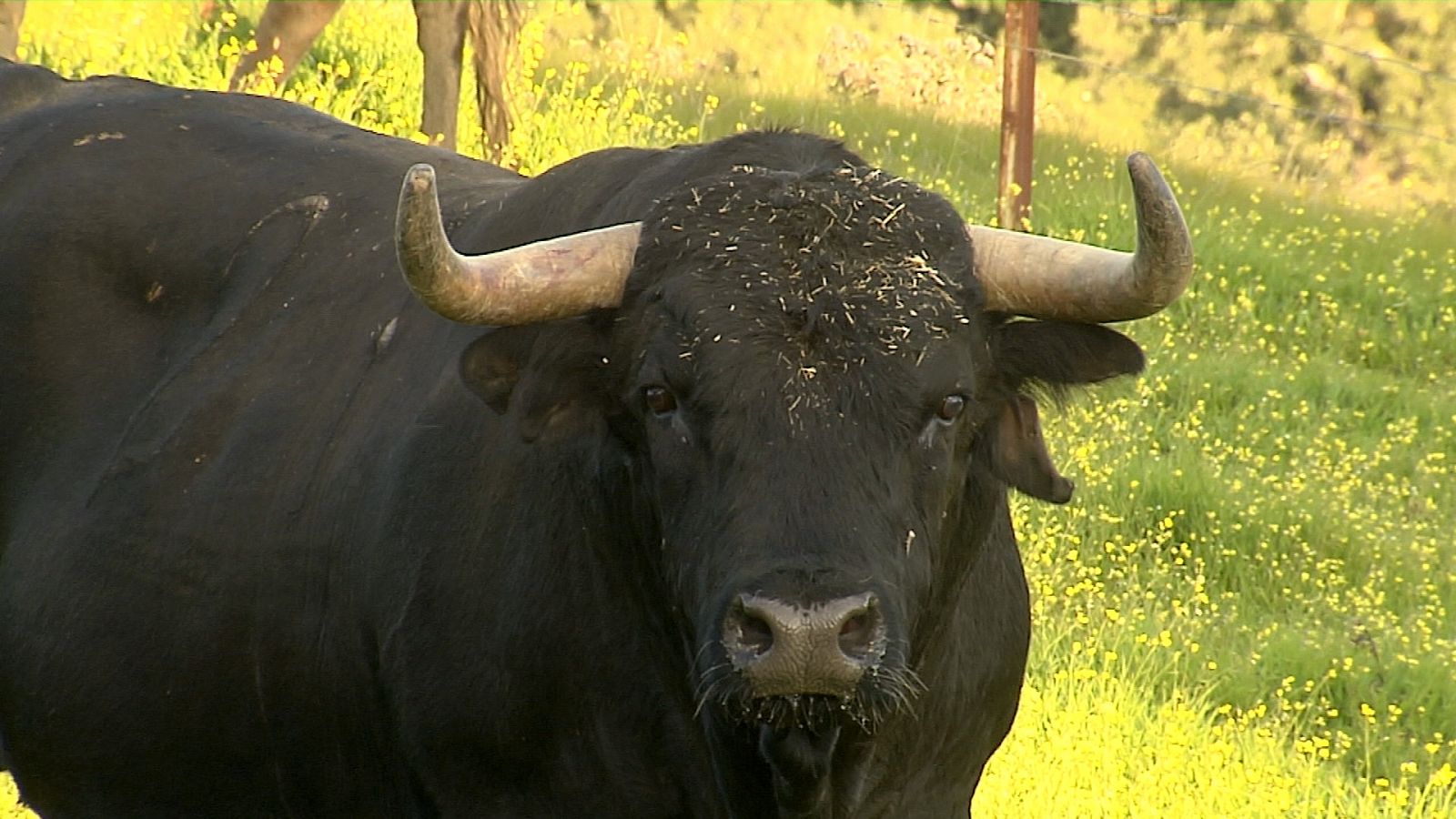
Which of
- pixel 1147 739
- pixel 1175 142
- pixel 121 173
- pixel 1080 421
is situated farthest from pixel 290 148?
pixel 1175 142

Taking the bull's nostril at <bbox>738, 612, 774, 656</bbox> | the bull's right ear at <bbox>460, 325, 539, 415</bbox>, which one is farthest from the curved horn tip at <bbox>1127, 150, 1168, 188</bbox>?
the bull's right ear at <bbox>460, 325, 539, 415</bbox>

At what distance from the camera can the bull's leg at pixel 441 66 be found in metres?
10.5

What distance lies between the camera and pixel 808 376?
11.9ft

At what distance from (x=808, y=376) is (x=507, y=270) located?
0.56m

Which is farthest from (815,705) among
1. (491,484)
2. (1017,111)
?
(1017,111)

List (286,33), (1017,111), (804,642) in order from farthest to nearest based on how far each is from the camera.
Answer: (1017,111) < (286,33) < (804,642)

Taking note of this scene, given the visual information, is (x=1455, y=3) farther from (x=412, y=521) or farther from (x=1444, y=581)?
(x=412, y=521)

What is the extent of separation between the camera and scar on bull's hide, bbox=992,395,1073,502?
412 centimetres

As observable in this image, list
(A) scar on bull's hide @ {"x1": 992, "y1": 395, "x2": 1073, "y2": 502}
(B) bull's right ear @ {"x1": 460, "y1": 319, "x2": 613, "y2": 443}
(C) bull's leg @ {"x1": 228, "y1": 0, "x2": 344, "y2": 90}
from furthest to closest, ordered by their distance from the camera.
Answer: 1. (C) bull's leg @ {"x1": 228, "y1": 0, "x2": 344, "y2": 90}
2. (A) scar on bull's hide @ {"x1": 992, "y1": 395, "x2": 1073, "y2": 502}
3. (B) bull's right ear @ {"x1": 460, "y1": 319, "x2": 613, "y2": 443}

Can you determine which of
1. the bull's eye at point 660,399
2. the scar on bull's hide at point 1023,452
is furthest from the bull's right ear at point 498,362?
the scar on bull's hide at point 1023,452

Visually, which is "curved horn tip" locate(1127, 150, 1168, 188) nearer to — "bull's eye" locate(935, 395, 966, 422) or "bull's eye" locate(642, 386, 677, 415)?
"bull's eye" locate(935, 395, 966, 422)

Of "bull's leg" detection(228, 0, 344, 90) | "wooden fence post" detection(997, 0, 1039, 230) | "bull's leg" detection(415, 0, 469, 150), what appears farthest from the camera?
"wooden fence post" detection(997, 0, 1039, 230)

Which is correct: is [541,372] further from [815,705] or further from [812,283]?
[815,705]

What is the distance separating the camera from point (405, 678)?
417 cm
